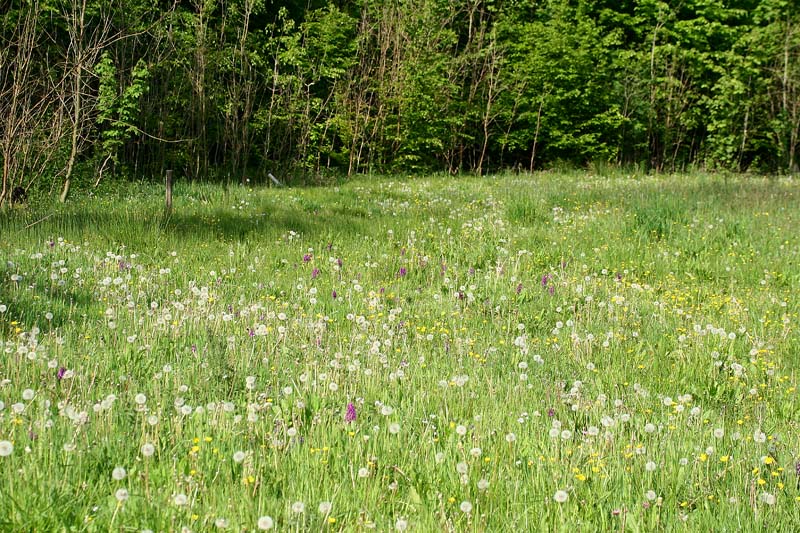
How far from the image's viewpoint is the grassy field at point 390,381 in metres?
2.35

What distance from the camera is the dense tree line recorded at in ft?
55.0

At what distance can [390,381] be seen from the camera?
353 centimetres

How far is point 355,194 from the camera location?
510 inches

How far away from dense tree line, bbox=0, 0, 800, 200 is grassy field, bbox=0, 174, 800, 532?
30.8 feet

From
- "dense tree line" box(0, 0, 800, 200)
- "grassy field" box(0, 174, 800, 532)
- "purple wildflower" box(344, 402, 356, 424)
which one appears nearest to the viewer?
"grassy field" box(0, 174, 800, 532)

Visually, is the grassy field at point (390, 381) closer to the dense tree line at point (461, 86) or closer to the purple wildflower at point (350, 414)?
the purple wildflower at point (350, 414)

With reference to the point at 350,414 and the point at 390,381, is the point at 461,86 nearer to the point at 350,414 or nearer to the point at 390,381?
the point at 390,381

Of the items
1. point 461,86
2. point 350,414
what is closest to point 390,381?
point 350,414

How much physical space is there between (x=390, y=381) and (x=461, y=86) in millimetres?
19779

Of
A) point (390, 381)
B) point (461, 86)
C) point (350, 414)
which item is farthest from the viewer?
point (461, 86)

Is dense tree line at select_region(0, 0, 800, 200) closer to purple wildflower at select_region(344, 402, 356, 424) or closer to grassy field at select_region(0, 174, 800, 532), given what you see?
grassy field at select_region(0, 174, 800, 532)

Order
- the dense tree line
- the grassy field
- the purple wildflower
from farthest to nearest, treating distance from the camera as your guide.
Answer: the dense tree line, the purple wildflower, the grassy field

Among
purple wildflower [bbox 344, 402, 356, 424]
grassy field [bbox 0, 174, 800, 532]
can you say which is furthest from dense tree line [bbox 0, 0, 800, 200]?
purple wildflower [bbox 344, 402, 356, 424]

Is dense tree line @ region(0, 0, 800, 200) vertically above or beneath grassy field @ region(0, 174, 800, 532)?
above
